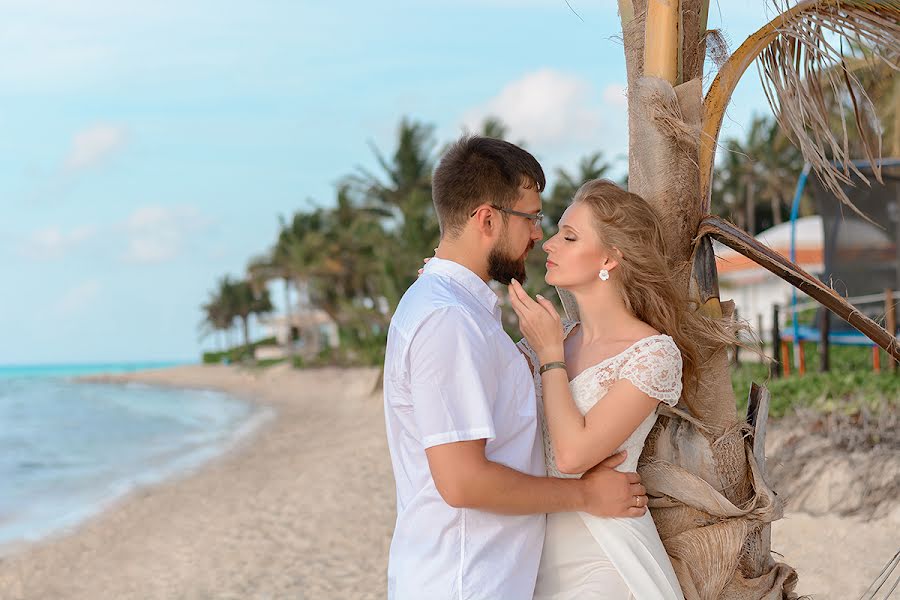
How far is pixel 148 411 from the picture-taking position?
105 ft

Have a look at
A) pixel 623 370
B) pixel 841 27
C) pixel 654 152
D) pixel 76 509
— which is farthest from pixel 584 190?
pixel 76 509

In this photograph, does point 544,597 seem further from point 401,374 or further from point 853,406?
point 853,406

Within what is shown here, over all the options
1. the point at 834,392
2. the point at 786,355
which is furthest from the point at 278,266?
the point at 834,392

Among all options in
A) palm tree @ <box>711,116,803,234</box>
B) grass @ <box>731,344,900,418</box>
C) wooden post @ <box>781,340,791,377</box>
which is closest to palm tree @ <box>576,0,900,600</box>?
grass @ <box>731,344,900,418</box>

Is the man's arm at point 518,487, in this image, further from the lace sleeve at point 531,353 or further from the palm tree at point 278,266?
the palm tree at point 278,266

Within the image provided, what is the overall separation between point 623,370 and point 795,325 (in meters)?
11.0

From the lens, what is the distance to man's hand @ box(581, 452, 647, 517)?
212 cm

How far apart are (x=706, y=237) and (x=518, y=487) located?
980 mm

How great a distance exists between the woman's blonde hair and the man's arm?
15.3 inches

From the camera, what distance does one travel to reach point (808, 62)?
2670mm

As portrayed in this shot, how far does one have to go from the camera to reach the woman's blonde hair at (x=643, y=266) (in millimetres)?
2295

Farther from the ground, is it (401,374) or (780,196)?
(780,196)

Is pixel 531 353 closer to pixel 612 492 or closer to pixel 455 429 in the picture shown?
pixel 612 492

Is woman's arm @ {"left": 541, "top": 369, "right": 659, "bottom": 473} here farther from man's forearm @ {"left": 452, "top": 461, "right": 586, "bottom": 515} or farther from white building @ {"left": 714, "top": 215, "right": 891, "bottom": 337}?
white building @ {"left": 714, "top": 215, "right": 891, "bottom": 337}
